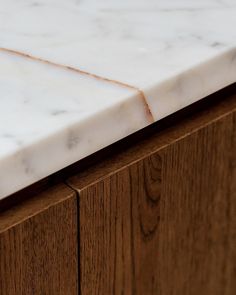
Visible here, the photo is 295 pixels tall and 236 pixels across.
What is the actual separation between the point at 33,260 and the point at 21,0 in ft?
1.06

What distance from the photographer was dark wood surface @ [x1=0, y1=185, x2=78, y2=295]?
48 cm

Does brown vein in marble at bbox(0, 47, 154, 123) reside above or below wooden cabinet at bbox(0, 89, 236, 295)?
above

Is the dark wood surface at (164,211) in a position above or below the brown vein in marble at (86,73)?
below

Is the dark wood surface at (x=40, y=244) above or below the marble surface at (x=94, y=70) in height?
below

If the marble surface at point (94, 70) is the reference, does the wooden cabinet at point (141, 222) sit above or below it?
below

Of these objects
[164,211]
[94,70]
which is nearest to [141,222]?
[164,211]

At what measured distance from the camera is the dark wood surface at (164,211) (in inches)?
21.6

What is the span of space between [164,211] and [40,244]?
149mm

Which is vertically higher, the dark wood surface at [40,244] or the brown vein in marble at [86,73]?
the brown vein in marble at [86,73]

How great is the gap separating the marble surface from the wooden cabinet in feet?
0.10

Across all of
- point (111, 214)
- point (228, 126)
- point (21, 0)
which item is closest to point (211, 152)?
point (228, 126)

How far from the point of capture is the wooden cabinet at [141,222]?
1.65ft

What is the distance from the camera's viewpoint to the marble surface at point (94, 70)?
1.59 feet

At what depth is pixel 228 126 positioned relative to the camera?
2.11 feet
